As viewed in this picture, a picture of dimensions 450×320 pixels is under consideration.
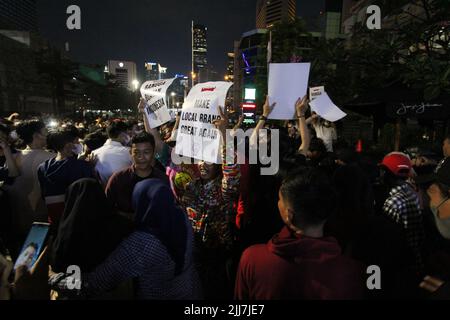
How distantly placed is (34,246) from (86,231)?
0.48 meters

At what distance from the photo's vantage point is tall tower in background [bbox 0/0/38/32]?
143000mm

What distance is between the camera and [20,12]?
509ft

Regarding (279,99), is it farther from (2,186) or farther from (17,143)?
(17,143)

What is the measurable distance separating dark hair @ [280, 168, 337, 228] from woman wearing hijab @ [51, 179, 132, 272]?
1.25m

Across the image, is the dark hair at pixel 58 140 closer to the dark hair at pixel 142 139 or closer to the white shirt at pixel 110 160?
the white shirt at pixel 110 160

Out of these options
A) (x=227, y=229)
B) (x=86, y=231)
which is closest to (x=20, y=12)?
(x=227, y=229)

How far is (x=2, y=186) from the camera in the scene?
3.98 m

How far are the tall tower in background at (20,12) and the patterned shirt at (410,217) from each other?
178 meters

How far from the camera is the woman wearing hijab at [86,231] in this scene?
2.07 meters

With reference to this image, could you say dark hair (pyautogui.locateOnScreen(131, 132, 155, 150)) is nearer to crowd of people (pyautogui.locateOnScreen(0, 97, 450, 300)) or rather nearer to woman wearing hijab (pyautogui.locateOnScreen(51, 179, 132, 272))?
crowd of people (pyautogui.locateOnScreen(0, 97, 450, 300))
